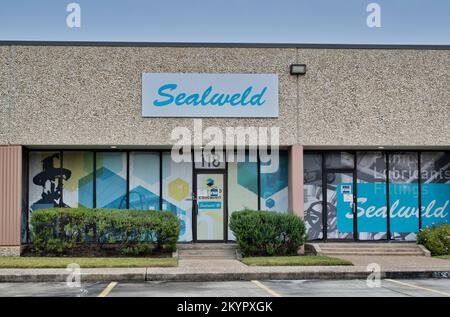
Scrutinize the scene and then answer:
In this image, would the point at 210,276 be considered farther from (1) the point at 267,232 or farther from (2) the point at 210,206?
(2) the point at 210,206

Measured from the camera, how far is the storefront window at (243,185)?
71.5 ft

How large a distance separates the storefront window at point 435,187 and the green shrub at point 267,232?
4.83 m

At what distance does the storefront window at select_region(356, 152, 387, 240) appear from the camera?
72.6 ft

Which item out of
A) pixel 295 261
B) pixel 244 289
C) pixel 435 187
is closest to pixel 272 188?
pixel 295 261

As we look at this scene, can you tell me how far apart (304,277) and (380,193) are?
295 inches

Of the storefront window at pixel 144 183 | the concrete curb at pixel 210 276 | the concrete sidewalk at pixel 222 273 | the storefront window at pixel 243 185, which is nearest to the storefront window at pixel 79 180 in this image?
the storefront window at pixel 144 183

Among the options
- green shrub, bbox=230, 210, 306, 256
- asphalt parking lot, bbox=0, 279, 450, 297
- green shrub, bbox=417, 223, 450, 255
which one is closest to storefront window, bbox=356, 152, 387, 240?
green shrub, bbox=417, 223, 450, 255

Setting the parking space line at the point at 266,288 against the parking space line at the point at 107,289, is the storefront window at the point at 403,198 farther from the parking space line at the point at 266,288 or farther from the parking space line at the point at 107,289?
the parking space line at the point at 107,289

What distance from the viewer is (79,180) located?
21.6 m

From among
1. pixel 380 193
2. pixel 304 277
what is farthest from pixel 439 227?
pixel 304 277

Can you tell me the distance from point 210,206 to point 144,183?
2.19 m

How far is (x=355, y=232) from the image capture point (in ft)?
72.4

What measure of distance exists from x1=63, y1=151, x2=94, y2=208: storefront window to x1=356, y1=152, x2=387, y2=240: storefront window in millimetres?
8466

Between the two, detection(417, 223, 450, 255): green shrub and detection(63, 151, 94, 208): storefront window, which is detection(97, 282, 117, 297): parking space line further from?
detection(417, 223, 450, 255): green shrub
